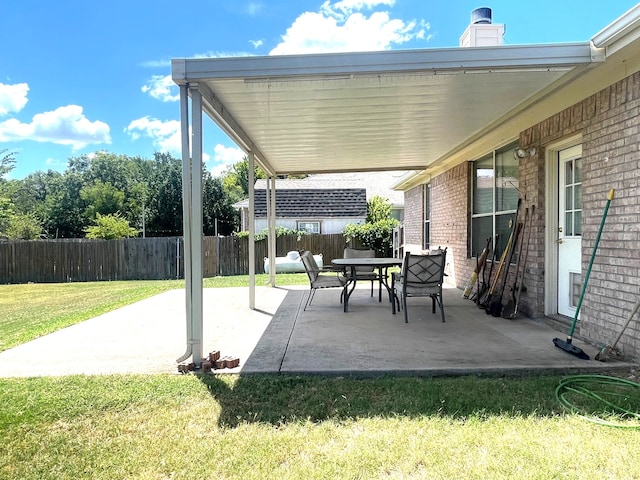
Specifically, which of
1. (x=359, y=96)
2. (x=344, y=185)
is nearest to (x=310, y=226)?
(x=344, y=185)

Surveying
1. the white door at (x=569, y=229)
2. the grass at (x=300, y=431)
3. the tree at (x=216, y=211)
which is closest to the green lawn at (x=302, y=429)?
the grass at (x=300, y=431)

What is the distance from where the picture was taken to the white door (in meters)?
4.93

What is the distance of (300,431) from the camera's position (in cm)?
268

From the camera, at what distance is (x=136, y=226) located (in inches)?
1367

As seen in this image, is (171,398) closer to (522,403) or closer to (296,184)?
(522,403)

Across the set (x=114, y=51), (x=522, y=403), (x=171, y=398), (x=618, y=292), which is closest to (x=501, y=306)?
(x=618, y=292)

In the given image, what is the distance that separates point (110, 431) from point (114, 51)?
27287mm

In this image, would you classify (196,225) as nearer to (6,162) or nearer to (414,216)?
(414,216)

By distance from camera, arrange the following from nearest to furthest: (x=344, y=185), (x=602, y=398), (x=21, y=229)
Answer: (x=602, y=398) → (x=344, y=185) → (x=21, y=229)

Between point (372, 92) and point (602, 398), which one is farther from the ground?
point (372, 92)

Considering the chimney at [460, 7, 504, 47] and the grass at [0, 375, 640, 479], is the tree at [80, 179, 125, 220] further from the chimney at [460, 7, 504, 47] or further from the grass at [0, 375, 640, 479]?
the grass at [0, 375, 640, 479]

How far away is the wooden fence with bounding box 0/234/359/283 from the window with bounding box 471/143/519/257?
10126 mm

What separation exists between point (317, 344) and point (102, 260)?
1467cm

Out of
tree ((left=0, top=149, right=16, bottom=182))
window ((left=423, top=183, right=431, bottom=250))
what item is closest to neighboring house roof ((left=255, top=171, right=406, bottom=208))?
window ((left=423, top=183, right=431, bottom=250))
